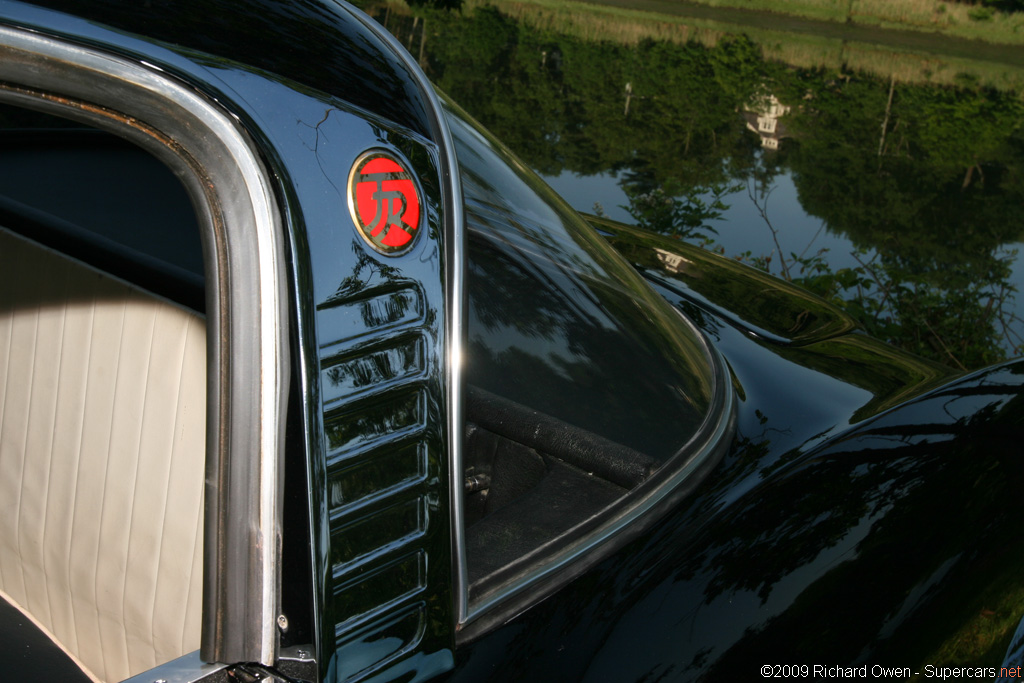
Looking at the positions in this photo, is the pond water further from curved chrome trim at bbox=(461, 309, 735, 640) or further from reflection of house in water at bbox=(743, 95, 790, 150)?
curved chrome trim at bbox=(461, 309, 735, 640)

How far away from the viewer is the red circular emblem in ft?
2.97

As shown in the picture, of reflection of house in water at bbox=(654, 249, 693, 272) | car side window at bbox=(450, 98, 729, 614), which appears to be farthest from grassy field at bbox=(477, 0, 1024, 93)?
car side window at bbox=(450, 98, 729, 614)

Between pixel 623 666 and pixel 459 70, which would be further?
pixel 459 70

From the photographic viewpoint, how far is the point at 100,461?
135cm

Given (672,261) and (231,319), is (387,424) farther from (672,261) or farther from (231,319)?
(672,261)

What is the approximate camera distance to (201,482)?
1.14m

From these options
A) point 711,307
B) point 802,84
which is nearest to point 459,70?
point 802,84

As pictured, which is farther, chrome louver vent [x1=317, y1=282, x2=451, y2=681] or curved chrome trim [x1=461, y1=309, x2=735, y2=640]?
curved chrome trim [x1=461, y1=309, x2=735, y2=640]

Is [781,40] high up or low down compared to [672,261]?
up

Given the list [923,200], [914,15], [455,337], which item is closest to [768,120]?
[923,200]

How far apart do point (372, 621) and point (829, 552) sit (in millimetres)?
715

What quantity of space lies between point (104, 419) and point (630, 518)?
0.82 meters

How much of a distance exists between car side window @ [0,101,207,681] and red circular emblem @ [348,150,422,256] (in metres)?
0.35

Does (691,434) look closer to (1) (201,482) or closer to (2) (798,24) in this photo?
(1) (201,482)
